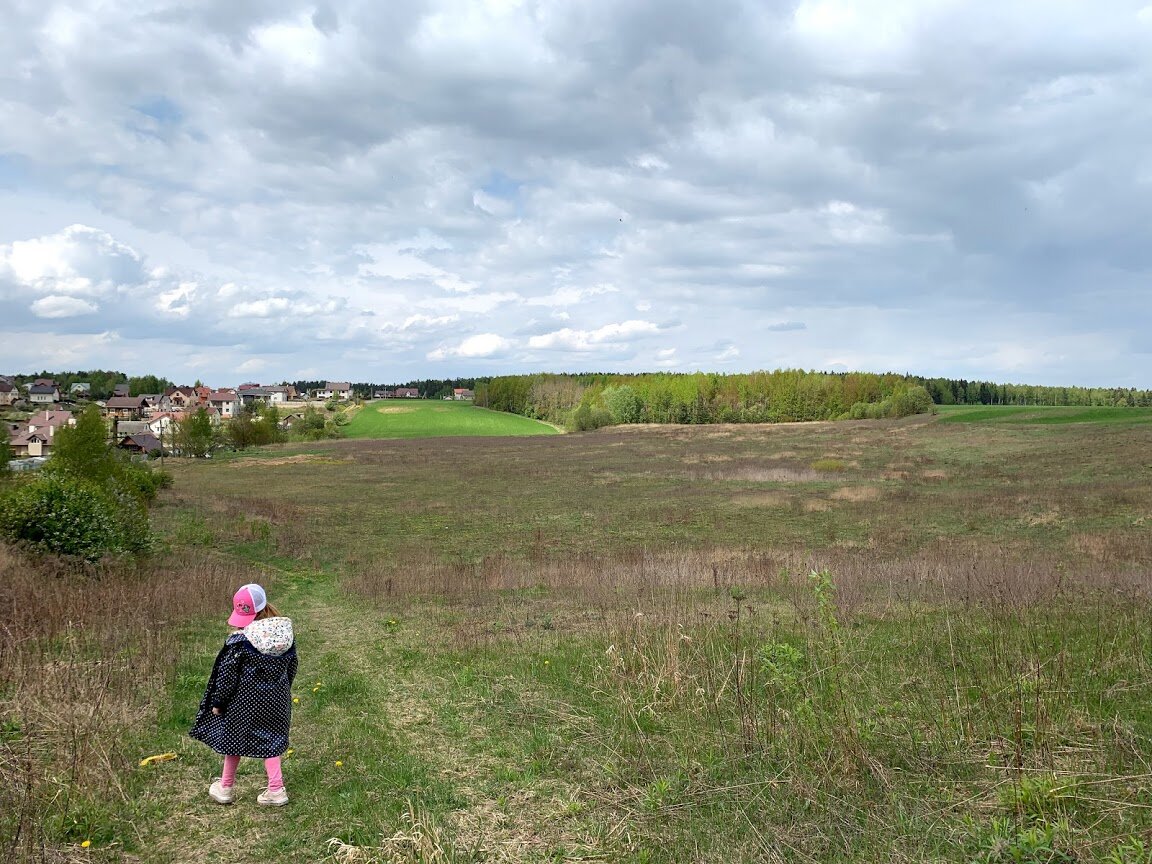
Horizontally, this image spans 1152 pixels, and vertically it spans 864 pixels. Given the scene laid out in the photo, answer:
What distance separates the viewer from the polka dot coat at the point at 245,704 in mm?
5598

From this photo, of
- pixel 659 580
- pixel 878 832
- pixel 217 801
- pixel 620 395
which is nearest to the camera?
pixel 878 832

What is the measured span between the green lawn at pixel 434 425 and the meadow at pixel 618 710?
285ft

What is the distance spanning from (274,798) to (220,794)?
1.45 ft

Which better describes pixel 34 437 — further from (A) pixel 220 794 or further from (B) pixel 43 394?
(A) pixel 220 794

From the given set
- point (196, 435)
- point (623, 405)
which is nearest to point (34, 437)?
point (196, 435)

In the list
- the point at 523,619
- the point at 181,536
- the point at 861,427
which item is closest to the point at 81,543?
the point at 181,536

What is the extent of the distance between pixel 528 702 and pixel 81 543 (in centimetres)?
1188

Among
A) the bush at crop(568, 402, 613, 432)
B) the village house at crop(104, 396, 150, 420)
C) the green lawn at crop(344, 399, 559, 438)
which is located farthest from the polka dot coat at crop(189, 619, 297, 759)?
the village house at crop(104, 396, 150, 420)

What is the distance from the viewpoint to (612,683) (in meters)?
7.67

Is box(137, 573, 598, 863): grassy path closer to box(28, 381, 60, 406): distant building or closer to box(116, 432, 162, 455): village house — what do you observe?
box(116, 432, 162, 455): village house

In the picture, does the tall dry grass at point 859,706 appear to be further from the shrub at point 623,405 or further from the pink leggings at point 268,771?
the shrub at point 623,405

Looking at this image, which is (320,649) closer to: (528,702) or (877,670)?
(528,702)

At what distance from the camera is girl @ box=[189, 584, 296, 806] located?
→ 5.57 metres

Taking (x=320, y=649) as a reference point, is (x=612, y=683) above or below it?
above
